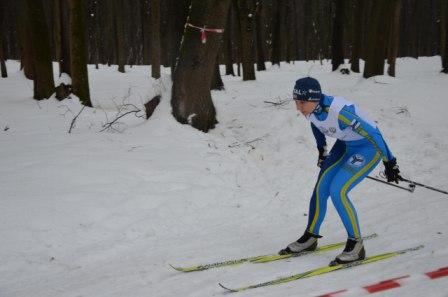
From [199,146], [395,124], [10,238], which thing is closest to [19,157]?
[10,238]

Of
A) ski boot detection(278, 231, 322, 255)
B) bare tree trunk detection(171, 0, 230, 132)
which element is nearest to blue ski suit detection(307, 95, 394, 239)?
ski boot detection(278, 231, 322, 255)

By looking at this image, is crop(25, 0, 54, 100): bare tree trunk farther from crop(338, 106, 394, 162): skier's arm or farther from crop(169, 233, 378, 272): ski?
crop(338, 106, 394, 162): skier's arm

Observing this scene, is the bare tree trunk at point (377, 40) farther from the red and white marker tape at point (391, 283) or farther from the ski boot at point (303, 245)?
the red and white marker tape at point (391, 283)

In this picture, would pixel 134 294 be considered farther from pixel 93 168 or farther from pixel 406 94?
pixel 406 94

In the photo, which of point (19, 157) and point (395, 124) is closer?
point (19, 157)

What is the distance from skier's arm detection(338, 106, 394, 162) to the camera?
13.2ft

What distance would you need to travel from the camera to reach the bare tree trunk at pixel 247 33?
46.5 feet

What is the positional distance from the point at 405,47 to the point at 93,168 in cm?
4736

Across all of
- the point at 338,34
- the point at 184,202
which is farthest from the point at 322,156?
the point at 338,34

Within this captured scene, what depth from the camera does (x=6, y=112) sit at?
9812 mm

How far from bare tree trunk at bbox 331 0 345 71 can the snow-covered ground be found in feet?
27.6

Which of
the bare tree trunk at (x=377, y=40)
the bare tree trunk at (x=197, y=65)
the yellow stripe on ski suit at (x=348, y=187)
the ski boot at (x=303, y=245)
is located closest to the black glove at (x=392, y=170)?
the yellow stripe on ski suit at (x=348, y=187)

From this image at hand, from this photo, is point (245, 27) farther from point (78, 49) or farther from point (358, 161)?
point (358, 161)

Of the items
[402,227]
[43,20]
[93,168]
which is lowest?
[402,227]
